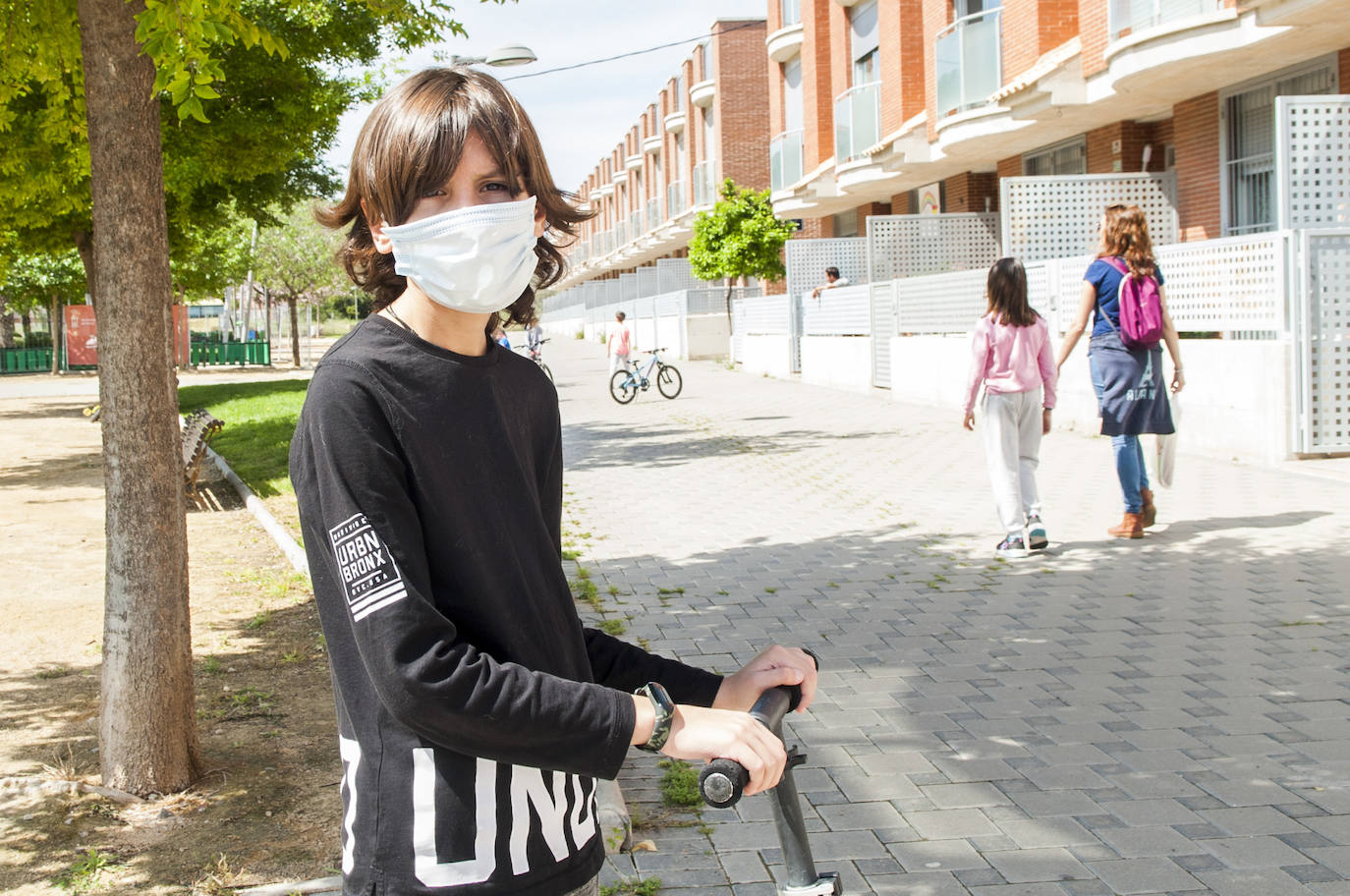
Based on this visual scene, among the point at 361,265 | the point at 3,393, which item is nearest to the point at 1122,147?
the point at 361,265

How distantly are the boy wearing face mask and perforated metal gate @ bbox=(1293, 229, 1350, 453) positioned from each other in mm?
10791

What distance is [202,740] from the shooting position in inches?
208

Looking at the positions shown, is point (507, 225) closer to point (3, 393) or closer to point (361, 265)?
point (361, 265)

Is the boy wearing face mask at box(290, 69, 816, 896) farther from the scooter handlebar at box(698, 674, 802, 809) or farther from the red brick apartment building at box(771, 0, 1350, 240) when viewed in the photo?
the red brick apartment building at box(771, 0, 1350, 240)

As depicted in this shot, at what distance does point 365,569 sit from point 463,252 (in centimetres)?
45

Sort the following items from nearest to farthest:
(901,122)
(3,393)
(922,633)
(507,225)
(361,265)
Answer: (507,225) → (361,265) → (922,633) → (901,122) → (3,393)

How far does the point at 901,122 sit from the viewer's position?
27719mm

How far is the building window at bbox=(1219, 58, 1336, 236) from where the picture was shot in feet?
52.7

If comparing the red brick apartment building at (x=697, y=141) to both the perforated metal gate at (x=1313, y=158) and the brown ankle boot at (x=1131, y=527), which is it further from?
the brown ankle boot at (x=1131, y=527)

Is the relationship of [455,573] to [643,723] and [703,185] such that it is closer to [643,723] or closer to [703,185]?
[643,723]

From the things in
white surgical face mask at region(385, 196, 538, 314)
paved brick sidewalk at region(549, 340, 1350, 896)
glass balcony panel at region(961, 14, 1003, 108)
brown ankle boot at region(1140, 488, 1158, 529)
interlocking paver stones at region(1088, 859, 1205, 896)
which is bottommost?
interlocking paver stones at region(1088, 859, 1205, 896)

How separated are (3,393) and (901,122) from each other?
974 inches

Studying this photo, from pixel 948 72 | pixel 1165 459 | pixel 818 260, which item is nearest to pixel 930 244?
pixel 948 72

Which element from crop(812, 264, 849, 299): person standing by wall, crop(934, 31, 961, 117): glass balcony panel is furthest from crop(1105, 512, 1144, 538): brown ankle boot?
crop(812, 264, 849, 299): person standing by wall
